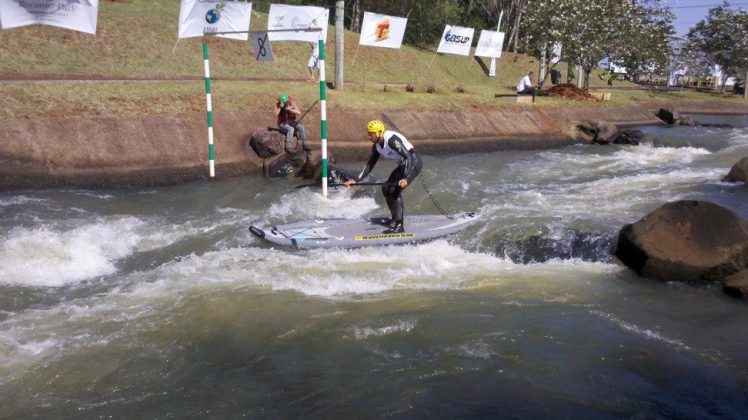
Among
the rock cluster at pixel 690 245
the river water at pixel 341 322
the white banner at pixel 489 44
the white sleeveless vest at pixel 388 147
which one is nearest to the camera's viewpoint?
the river water at pixel 341 322

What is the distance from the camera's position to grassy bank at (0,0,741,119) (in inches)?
622

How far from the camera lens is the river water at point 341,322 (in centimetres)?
560

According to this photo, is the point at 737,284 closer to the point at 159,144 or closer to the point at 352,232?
the point at 352,232

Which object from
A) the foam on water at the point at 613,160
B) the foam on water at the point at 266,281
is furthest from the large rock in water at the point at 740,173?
the foam on water at the point at 266,281

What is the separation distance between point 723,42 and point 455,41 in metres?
25.7

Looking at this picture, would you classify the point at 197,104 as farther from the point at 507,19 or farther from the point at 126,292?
the point at 507,19

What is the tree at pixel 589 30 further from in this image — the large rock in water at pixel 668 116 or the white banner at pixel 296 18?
the white banner at pixel 296 18

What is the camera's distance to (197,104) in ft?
56.2

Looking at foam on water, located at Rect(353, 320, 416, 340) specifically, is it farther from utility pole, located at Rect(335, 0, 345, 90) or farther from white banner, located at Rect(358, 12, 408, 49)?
white banner, located at Rect(358, 12, 408, 49)

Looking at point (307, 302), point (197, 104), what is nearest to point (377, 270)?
point (307, 302)

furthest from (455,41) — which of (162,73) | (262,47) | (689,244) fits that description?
(689,244)

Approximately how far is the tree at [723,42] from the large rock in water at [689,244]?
134ft

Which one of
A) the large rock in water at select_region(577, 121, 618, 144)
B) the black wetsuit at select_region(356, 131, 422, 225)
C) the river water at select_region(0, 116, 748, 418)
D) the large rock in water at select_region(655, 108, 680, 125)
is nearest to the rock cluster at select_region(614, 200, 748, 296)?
the river water at select_region(0, 116, 748, 418)

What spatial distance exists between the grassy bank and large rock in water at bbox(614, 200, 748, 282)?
11.8 m
